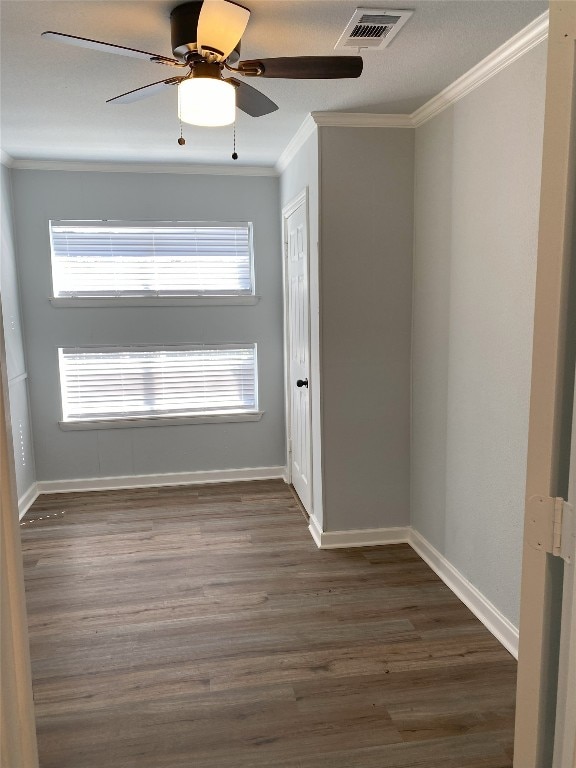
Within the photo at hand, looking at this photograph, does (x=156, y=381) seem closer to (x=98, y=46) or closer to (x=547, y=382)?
(x=98, y=46)

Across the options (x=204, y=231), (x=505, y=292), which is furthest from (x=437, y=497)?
(x=204, y=231)

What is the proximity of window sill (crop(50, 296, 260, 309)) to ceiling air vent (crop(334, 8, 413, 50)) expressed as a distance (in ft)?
8.47

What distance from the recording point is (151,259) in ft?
15.3

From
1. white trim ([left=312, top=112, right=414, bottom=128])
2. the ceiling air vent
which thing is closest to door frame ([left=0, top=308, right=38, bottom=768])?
the ceiling air vent

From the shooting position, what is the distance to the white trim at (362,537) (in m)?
3.59

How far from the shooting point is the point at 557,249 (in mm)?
1021

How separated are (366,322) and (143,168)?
238 cm

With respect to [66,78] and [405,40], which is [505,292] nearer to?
[405,40]

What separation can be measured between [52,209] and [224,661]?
3.65 meters

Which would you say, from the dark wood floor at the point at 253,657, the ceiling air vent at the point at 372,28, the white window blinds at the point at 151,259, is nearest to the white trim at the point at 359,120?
the ceiling air vent at the point at 372,28

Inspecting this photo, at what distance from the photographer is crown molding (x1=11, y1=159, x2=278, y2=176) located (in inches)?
170

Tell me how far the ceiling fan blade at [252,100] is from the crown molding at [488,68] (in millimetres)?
1016

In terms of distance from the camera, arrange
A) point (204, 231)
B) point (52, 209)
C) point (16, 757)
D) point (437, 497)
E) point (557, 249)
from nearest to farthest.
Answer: point (557, 249) → point (16, 757) → point (437, 497) → point (52, 209) → point (204, 231)

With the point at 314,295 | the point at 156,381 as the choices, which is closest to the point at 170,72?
the point at 314,295
